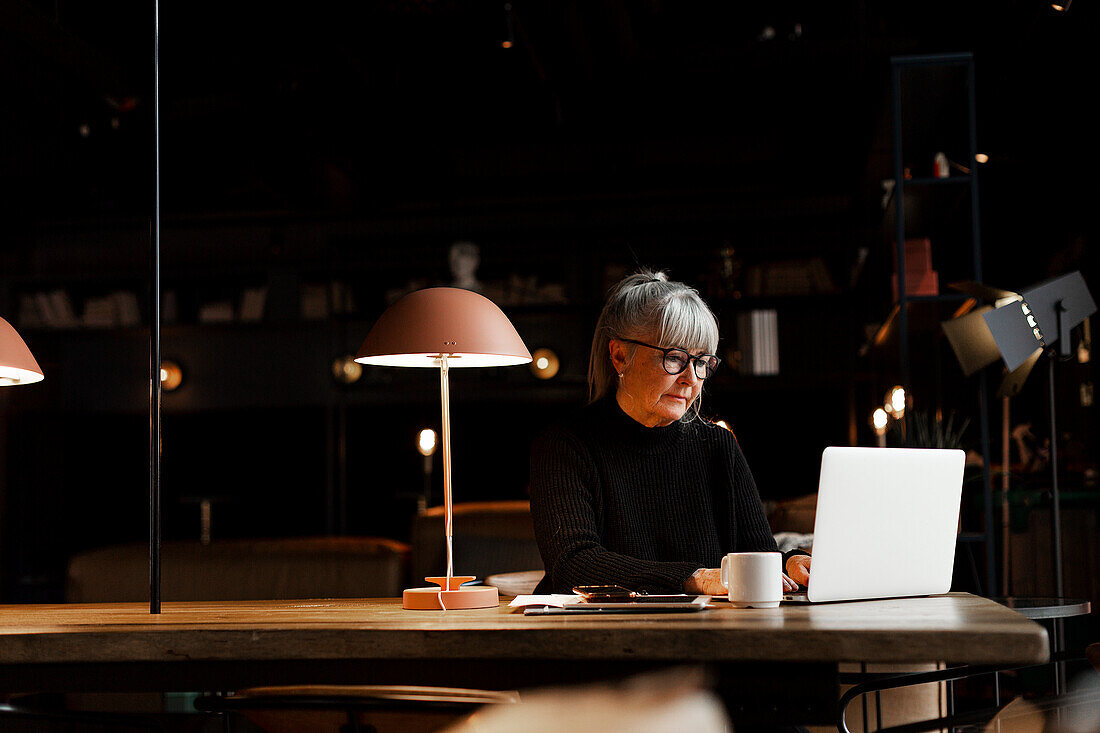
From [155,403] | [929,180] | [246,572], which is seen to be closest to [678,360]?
[155,403]

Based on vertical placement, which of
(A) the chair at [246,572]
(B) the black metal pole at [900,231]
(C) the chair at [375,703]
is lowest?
(A) the chair at [246,572]

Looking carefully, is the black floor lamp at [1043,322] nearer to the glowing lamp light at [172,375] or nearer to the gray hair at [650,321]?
the gray hair at [650,321]

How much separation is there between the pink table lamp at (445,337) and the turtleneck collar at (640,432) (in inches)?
19.1

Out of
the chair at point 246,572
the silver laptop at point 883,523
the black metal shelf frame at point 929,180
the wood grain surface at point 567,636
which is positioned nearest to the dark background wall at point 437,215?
the black metal shelf frame at point 929,180

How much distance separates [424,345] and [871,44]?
4.23 meters

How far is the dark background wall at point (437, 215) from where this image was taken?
5.06 m

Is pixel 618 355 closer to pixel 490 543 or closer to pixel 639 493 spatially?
pixel 639 493

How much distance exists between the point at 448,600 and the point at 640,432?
665mm

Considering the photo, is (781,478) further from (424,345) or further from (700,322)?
(424,345)

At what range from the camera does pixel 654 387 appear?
2164 mm

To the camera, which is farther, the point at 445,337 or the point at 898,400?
the point at 898,400

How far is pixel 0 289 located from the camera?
7168 millimetres

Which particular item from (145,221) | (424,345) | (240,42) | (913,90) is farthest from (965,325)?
(145,221)

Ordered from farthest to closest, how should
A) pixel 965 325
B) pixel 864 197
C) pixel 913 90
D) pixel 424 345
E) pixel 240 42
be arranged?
pixel 864 197 < pixel 240 42 < pixel 913 90 < pixel 965 325 < pixel 424 345
